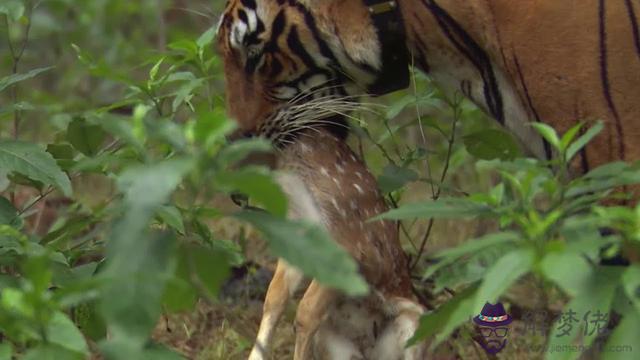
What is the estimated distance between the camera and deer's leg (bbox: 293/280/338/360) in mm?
3078

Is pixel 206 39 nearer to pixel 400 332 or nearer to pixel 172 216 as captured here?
pixel 400 332

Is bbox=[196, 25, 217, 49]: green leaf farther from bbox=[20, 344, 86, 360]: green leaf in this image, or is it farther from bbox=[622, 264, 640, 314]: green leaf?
bbox=[622, 264, 640, 314]: green leaf

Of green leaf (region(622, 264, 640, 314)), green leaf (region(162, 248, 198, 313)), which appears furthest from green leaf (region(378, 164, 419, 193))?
green leaf (region(622, 264, 640, 314))

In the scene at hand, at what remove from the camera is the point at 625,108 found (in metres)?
2.86

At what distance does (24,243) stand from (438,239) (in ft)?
8.26

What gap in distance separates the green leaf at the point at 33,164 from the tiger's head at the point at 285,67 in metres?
0.52

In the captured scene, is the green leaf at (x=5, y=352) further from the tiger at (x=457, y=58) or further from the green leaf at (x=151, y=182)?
the tiger at (x=457, y=58)

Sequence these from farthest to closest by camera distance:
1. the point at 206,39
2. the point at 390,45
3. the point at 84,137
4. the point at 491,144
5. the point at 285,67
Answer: the point at 206,39, the point at 491,144, the point at 84,137, the point at 285,67, the point at 390,45

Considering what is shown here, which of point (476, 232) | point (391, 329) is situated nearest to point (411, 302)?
point (391, 329)

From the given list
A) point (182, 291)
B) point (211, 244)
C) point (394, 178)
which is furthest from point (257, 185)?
point (394, 178)

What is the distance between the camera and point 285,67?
335cm

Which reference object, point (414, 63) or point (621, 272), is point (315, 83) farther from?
point (621, 272)

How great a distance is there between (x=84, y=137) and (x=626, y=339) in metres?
1.79

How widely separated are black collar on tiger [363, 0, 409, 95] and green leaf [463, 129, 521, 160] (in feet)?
1.42
